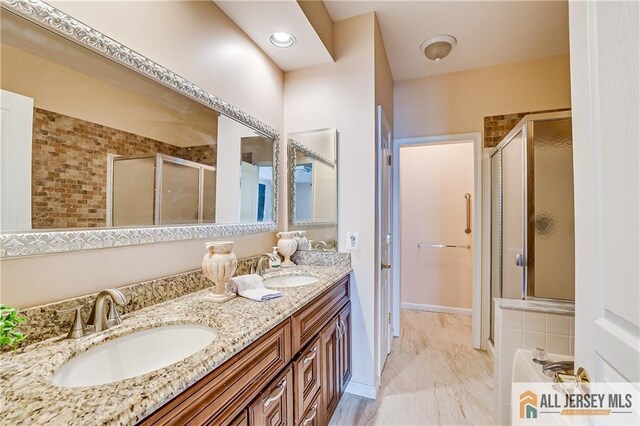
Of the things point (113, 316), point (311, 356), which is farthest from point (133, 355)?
point (311, 356)

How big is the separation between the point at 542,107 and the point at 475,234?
130 cm

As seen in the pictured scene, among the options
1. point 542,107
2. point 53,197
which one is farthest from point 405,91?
point 53,197

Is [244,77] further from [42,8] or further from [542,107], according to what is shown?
[542,107]

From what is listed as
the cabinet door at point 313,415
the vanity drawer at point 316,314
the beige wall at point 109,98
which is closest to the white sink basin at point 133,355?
the vanity drawer at point 316,314

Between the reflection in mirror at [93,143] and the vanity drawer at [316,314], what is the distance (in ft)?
2.27

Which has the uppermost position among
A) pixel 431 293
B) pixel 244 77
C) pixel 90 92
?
pixel 244 77

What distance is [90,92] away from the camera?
0.92 meters

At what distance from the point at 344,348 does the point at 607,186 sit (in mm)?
1537

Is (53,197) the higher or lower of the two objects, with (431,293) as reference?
higher

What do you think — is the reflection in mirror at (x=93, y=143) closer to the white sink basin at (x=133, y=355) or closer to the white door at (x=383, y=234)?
the white sink basin at (x=133, y=355)

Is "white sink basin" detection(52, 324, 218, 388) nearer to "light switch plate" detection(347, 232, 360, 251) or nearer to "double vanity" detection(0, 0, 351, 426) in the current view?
"double vanity" detection(0, 0, 351, 426)

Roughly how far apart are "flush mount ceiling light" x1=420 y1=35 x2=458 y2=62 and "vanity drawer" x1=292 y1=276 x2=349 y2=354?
6.76ft

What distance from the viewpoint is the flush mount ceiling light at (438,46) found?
2213 millimetres

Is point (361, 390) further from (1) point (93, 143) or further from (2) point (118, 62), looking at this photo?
(2) point (118, 62)
